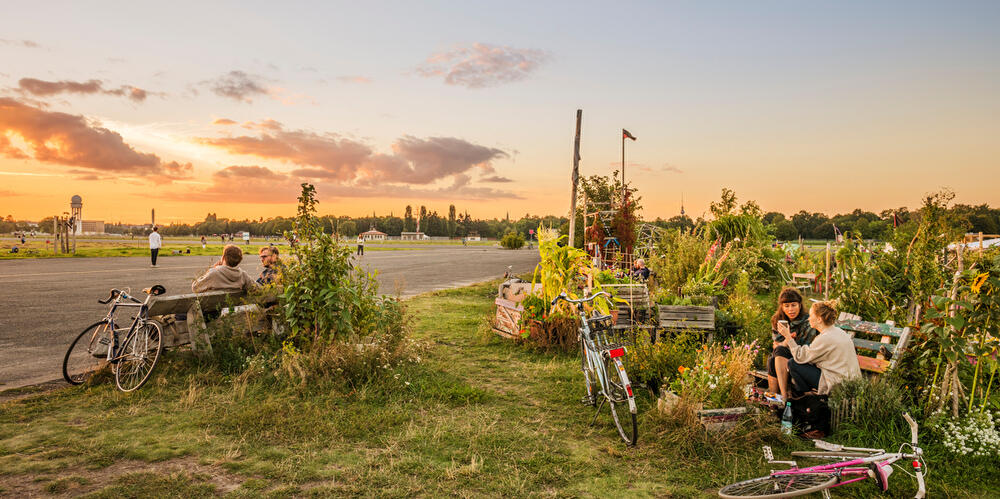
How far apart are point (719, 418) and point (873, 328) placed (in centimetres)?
247

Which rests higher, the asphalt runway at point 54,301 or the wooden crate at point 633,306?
the wooden crate at point 633,306

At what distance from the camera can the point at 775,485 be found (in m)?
3.69

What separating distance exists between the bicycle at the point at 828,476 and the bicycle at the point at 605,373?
3.88 ft

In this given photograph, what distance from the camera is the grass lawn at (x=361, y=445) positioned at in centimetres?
387

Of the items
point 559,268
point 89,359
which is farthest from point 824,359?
point 89,359

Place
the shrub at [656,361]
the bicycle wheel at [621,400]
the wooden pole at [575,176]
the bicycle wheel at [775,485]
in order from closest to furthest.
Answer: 1. the bicycle wheel at [775,485]
2. the bicycle wheel at [621,400]
3. the shrub at [656,361]
4. the wooden pole at [575,176]

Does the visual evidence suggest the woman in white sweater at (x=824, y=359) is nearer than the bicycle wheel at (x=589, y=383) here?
Yes

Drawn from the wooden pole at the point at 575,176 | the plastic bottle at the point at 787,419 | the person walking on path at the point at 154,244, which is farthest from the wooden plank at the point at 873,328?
the person walking on path at the point at 154,244

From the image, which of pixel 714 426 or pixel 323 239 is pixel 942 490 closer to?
pixel 714 426

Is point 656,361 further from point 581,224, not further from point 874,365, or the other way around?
point 581,224

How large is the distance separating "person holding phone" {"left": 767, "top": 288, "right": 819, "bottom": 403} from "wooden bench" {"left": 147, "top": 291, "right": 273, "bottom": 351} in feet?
20.1

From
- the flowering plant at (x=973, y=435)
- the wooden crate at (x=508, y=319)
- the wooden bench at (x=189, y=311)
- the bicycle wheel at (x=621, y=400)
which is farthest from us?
the wooden crate at (x=508, y=319)

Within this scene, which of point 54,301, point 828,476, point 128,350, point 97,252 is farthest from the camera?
point 97,252

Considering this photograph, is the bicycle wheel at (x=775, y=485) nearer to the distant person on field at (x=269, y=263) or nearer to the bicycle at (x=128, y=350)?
the bicycle at (x=128, y=350)
